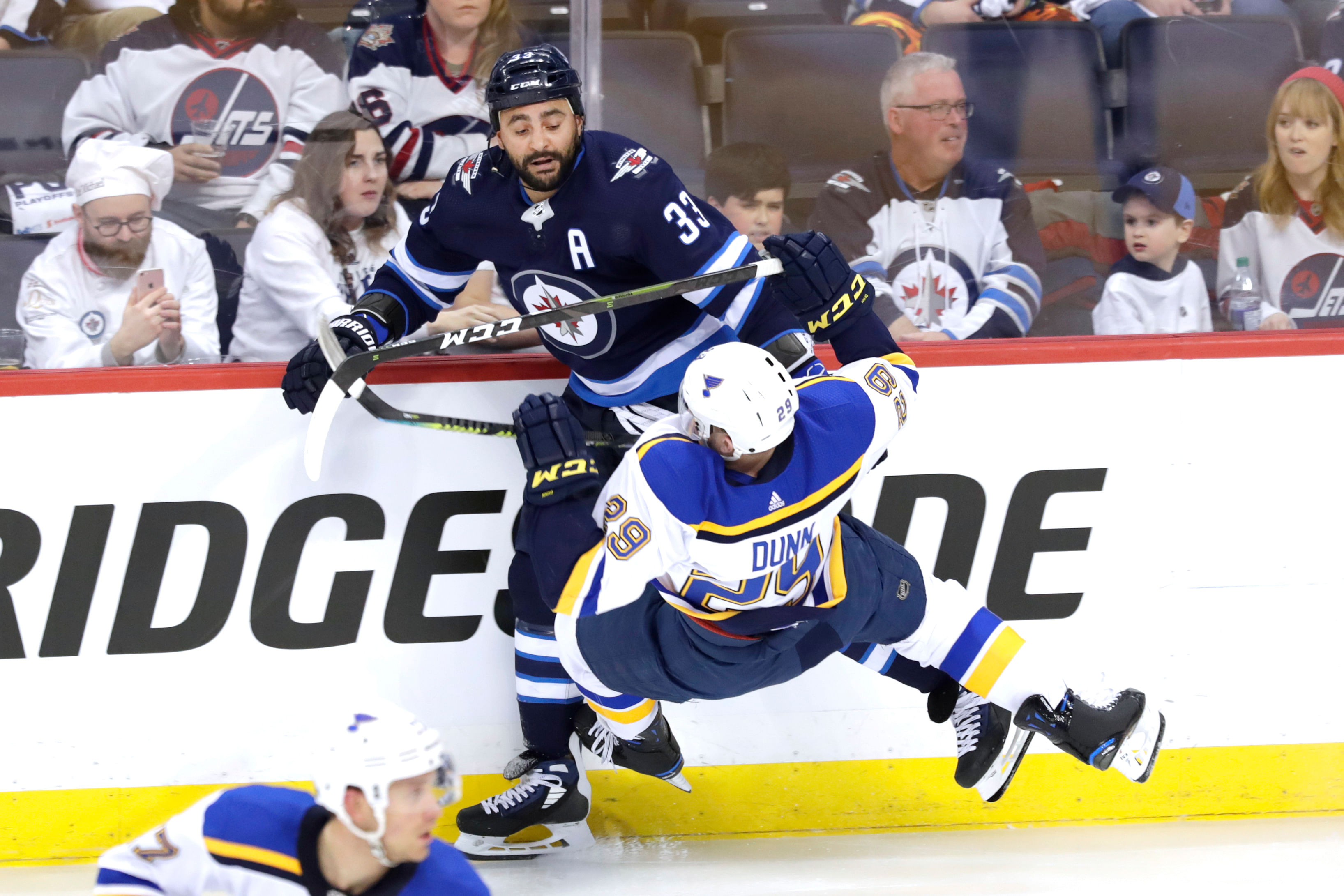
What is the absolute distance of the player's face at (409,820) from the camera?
1.46 meters

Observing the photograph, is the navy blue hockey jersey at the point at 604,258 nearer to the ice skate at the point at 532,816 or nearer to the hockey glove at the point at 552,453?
the hockey glove at the point at 552,453

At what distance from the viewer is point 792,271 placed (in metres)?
2.16

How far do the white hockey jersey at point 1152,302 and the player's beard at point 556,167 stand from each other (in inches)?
49.0

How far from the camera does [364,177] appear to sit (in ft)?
8.55

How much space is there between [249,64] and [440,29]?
1.38ft

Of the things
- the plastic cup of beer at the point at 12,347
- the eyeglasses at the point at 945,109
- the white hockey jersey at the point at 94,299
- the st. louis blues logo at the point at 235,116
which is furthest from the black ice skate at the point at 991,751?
the plastic cup of beer at the point at 12,347

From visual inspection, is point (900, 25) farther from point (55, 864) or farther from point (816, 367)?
point (55, 864)

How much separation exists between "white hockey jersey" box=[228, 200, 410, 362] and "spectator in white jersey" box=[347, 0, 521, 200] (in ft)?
0.42

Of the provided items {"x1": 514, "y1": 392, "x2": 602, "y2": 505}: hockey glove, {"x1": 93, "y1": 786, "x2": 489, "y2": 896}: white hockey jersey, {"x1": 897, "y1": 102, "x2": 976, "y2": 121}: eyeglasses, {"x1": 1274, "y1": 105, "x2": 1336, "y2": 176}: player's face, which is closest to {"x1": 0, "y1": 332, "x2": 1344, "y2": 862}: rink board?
{"x1": 514, "y1": 392, "x2": 602, "y2": 505}: hockey glove

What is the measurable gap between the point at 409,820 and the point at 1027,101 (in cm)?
210

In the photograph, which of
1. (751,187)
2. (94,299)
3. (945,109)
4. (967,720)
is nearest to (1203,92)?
(945,109)

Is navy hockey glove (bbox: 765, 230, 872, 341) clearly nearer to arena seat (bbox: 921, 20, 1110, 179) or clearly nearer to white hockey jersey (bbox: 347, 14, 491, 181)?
arena seat (bbox: 921, 20, 1110, 179)

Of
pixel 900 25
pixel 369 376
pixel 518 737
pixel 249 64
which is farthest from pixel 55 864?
pixel 900 25

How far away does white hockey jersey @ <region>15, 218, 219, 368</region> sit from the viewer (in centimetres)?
251
